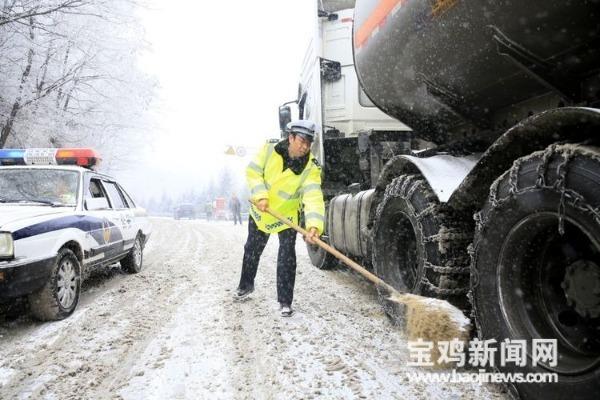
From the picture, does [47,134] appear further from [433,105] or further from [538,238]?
[538,238]

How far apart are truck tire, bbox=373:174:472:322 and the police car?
9.10 feet

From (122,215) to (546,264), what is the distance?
17.0 feet

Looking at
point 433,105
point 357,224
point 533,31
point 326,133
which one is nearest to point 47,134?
point 326,133

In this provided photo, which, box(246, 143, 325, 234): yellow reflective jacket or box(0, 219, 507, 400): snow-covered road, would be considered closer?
box(0, 219, 507, 400): snow-covered road

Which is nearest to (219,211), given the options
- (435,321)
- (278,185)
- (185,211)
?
(185,211)

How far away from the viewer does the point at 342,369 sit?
256 centimetres

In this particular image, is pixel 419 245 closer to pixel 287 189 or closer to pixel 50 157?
pixel 287 189

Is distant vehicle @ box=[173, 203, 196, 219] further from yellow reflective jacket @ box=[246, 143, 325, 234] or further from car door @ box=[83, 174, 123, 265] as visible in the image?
yellow reflective jacket @ box=[246, 143, 325, 234]

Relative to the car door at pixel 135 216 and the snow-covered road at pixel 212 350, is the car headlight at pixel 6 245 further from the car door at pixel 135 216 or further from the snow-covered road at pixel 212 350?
the car door at pixel 135 216

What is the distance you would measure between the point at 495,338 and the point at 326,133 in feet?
13.9

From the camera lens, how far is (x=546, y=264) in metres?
2.01

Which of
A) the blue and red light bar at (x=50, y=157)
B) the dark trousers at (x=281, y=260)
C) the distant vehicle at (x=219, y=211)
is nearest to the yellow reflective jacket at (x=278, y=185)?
the dark trousers at (x=281, y=260)

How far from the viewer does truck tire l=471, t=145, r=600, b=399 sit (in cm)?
161

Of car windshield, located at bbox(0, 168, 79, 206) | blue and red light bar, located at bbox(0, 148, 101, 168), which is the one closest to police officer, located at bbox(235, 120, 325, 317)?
car windshield, located at bbox(0, 168, 79, 206)
